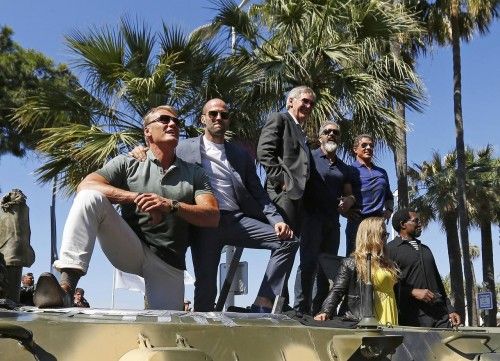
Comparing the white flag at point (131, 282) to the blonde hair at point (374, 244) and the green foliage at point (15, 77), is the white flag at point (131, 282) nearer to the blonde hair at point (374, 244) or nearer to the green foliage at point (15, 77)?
the blonde hair at point (374, 244)

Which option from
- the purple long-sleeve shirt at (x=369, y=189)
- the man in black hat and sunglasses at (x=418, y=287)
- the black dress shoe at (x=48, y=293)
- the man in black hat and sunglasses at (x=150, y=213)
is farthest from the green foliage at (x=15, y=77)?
the black dress shoe at (x=48, y=293)

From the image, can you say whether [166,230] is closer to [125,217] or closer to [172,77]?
[125,217]

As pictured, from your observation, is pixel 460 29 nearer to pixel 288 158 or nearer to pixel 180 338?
pixel 288 158

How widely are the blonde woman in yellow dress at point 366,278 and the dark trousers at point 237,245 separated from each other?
35 cm

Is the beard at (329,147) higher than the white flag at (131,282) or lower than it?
higher

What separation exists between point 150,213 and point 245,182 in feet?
4.37

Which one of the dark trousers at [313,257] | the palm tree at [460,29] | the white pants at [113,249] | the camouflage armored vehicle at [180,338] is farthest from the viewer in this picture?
the palm tree at [460,29]

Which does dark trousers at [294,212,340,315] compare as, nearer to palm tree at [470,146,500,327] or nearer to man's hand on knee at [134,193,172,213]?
man's hand on knee at [134,193,172,213]

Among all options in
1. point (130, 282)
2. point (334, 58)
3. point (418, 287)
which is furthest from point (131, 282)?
point (334, 58)

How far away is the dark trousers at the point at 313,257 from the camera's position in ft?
21.6

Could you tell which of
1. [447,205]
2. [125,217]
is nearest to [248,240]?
[125,217]

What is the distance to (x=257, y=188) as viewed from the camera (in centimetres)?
618

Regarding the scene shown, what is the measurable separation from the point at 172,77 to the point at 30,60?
1034cm

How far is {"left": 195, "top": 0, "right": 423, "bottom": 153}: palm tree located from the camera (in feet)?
43.6
